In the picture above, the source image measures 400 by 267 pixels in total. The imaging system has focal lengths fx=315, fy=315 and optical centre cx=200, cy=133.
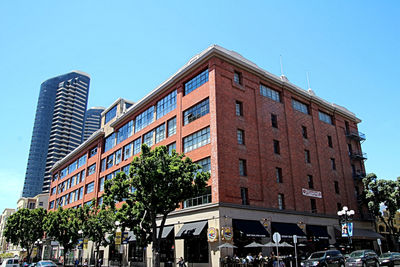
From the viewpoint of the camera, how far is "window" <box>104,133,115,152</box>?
54.8m

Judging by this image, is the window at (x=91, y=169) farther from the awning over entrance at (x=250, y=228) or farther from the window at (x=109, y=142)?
the awning over entrance at (x=250, y=228)

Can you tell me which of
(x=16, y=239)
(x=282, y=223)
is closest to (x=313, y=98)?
(x=282, y=223)

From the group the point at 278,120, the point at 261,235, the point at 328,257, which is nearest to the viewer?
the point at 328,257

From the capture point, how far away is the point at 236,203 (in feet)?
99.0

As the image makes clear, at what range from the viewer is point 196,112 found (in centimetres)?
3519

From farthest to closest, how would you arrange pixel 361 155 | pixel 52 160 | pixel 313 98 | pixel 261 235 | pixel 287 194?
pixel 52 160
pixel 361 155
pixel 313 98
pixel 287 194
pixel 261 235

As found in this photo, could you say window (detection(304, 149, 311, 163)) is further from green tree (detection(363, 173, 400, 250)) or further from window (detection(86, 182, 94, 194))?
window (detection(86, 182, 94, 194))

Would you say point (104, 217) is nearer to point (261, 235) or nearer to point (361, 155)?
point (261, 235)

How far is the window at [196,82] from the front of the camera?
3506 centimetres

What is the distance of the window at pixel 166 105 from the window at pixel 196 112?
10.9 ft

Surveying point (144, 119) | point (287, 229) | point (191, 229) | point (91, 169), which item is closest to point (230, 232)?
point (191, 229)

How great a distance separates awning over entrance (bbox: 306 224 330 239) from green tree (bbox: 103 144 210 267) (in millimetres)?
16647

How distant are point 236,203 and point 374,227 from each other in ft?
95.9

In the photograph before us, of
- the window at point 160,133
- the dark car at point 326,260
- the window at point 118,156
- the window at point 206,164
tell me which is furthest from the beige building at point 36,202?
the dark car at point 326,260
